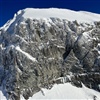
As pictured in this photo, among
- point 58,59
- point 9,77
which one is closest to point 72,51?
point 58,59

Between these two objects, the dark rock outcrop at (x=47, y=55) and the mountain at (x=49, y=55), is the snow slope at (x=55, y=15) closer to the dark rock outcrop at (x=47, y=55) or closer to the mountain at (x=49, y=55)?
the mountain at (x=49, y=55)

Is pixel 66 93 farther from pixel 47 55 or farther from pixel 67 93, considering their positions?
pixel 47 55

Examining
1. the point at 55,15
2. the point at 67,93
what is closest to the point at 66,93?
the point at 67,93

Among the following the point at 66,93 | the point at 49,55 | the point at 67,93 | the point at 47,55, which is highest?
the point at 47,55

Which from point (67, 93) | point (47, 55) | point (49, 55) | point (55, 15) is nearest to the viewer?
point (67, 93)

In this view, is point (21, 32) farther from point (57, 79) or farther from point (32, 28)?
point (57, 79)

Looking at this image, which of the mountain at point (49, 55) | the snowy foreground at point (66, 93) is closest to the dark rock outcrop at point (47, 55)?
the mountain at point (49, 55)
